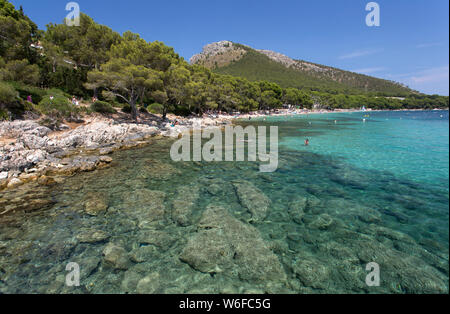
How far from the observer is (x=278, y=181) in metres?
11.9

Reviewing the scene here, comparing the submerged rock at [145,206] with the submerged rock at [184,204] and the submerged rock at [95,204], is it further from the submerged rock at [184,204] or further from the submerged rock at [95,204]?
the submerged rock at [95,204]

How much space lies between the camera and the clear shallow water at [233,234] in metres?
5.16

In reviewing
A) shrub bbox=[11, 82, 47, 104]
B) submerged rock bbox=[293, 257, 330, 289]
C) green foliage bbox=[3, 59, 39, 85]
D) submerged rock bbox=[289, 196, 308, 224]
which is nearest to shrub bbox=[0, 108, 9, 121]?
shrub bbox=[11, 82, 47, 104]

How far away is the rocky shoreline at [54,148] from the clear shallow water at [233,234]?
185 centimetres

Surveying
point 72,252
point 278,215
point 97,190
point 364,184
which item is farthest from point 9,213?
point 364,184

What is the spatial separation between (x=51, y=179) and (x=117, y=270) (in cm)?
947

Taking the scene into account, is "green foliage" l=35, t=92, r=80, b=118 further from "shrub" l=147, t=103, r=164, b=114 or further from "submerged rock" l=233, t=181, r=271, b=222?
"submerged rock" l=233, t=181, r=271, b=222

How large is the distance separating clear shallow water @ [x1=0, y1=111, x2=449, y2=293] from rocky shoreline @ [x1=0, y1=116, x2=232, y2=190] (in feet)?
6.07

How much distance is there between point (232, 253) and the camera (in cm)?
621

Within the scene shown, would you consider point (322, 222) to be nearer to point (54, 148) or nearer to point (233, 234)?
point (233, 234)

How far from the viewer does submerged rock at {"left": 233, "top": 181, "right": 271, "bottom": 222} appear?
8461 millimetres
